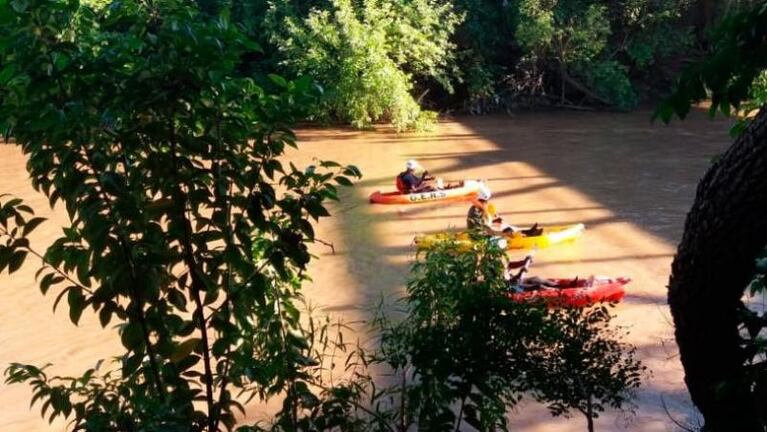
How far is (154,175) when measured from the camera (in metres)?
2.58

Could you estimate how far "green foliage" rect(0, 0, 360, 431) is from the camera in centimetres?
242

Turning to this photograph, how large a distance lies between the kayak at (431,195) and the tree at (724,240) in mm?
12570

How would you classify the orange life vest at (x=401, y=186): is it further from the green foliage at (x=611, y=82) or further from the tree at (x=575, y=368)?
the tree at (x=575, y=368)

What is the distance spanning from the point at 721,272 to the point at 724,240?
0.35ft

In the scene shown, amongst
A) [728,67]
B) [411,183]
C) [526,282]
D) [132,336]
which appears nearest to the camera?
[728,67]

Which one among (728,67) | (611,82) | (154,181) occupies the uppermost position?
(728,67)

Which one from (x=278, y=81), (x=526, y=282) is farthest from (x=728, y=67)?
(x=526, y=282)

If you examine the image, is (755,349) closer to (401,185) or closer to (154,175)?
(154,175)

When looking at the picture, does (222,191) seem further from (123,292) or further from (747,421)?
(747,421)

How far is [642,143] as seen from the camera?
65.5ft

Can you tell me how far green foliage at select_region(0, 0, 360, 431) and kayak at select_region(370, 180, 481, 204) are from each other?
12249mm

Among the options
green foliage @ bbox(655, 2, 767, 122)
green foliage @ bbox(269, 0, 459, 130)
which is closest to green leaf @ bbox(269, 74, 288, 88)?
green foliage @ bbox(655, 2, 767, 122)

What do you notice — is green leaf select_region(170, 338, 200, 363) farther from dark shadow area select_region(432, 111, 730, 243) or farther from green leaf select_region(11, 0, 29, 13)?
dark shadow area select_region(432, 111, 730, 243)

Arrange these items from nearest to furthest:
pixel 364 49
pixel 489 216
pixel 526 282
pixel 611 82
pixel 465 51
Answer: pixel 526 282 < pixel 489 216 < pixel 364 49 < pixel 611 82 < pixel 465 51
